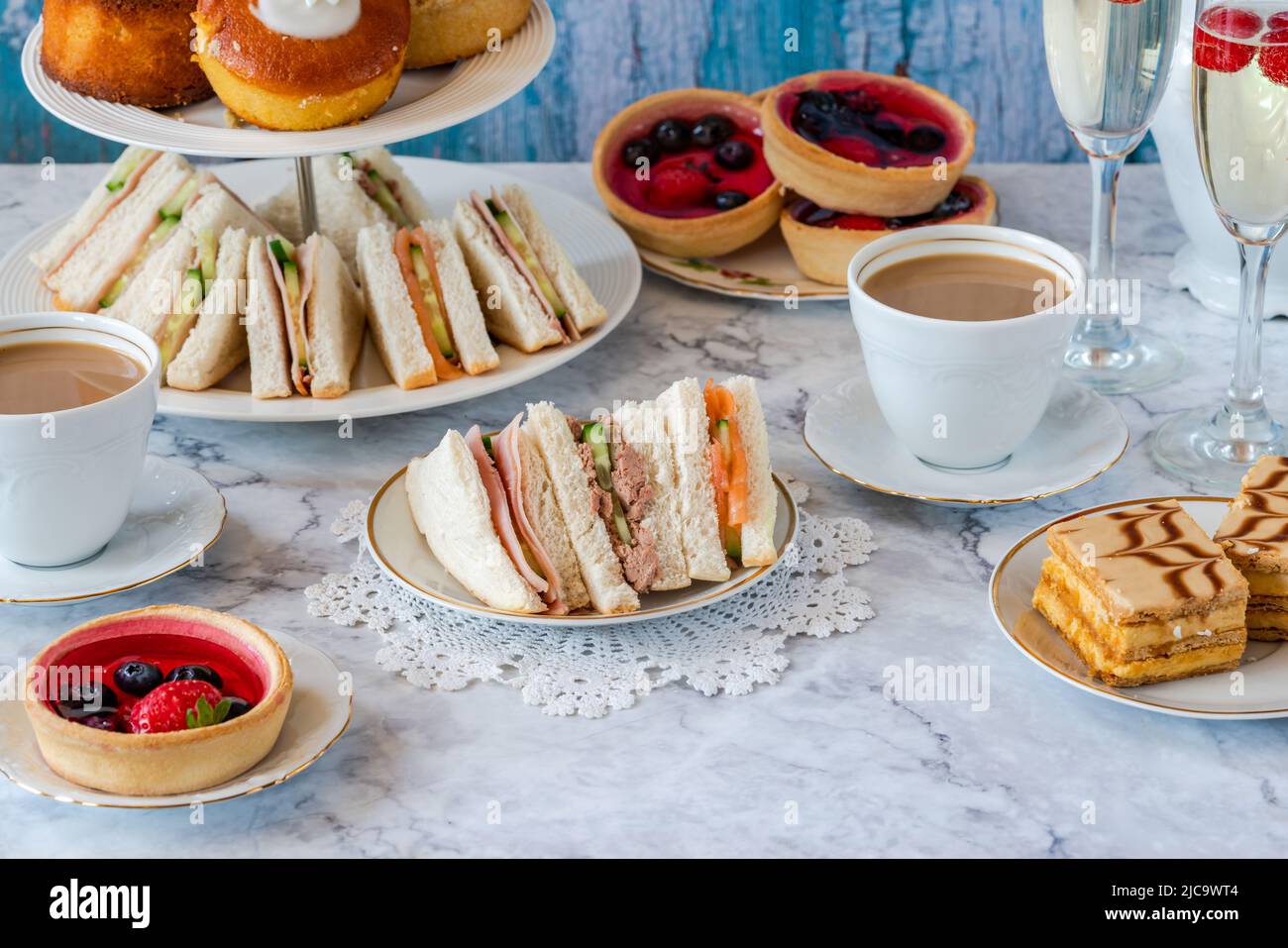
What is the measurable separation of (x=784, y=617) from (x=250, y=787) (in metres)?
0.62

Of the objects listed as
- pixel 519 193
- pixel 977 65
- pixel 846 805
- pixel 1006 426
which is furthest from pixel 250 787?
pixel 977 65

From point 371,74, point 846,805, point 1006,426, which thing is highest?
point 371,74

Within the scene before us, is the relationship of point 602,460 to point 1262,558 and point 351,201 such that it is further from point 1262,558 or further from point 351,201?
point 351,201

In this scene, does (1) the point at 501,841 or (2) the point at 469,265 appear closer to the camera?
(1) the point at 501,841

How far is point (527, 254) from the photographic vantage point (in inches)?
85.6

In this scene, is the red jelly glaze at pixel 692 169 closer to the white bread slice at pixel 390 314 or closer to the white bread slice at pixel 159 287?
the white bread slice at pixel 390 314

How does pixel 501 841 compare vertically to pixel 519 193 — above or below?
below

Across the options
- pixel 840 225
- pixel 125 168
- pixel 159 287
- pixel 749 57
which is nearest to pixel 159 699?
pixel 159 287

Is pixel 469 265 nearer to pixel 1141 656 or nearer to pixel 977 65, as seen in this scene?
pixel 1141 656

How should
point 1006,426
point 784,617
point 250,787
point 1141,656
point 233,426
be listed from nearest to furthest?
point 250,787
point 1141,656
point 784,617
point 1006,426
point 233,426

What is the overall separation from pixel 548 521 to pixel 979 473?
56 centimetres

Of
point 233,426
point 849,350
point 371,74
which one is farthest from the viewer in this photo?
point 849,350

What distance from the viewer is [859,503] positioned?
1.89 metres

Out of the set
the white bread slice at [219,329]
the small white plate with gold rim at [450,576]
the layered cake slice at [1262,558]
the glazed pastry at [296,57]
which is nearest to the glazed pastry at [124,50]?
the glazed pastry at [296,57]
